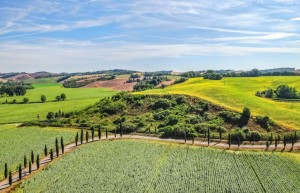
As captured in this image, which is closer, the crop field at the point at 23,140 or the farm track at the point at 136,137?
the farm track at the point at 136,137

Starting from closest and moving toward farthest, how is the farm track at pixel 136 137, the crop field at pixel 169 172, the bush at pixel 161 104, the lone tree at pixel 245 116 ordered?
the crop field at pixel 169 172, the farm track at pixel 136 137, the lone tree at pixel 245 116, the bush at pixel 161 104

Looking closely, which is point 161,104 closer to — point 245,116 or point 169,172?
point 245,116

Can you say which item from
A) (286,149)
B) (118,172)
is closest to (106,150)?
(118,172)

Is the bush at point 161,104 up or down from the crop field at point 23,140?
up

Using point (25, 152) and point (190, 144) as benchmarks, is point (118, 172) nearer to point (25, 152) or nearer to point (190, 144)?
point (190, 144)

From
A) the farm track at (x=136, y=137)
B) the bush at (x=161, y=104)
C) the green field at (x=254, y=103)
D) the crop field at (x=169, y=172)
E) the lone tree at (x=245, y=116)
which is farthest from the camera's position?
the bush at (x=161, y=104)

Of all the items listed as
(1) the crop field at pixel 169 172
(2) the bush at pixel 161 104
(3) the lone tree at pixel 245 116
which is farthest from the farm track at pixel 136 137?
(2) the bush at pixel 161 104

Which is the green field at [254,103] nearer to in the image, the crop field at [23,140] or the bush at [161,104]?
the bush at [161,104]
